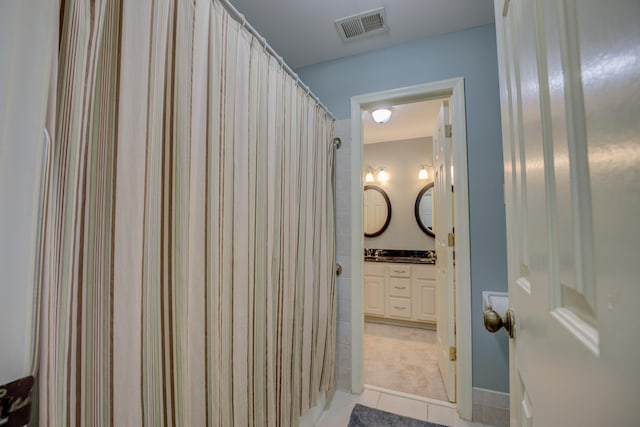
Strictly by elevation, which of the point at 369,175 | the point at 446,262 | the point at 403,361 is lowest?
the point at 403,361

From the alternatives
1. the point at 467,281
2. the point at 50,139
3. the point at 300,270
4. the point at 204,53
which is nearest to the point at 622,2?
the point at 50,139

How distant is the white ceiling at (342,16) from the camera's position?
1.56 m

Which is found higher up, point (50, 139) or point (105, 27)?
point (105, 27)

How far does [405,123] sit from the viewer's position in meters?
3.30

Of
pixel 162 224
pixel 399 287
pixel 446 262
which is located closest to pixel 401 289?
pixel 399 287

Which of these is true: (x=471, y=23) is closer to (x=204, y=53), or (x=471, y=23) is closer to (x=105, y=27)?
(x=204, y=53)

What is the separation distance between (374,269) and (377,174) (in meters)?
1.55

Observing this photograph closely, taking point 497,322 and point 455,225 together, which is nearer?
point 497,322

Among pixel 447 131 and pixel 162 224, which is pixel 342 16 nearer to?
pixel 447 131

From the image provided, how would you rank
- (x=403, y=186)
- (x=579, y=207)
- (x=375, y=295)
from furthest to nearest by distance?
(x=403, y=186) < (x=375, y=295) < (x=579, y=207)

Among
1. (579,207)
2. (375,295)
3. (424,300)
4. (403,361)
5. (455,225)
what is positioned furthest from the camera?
(375,295)

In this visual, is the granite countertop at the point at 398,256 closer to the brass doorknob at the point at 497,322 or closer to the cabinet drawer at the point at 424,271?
the cabinet drawer at the point at 424,271

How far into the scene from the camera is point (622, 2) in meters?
0.23

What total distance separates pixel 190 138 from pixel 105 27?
0.30m
